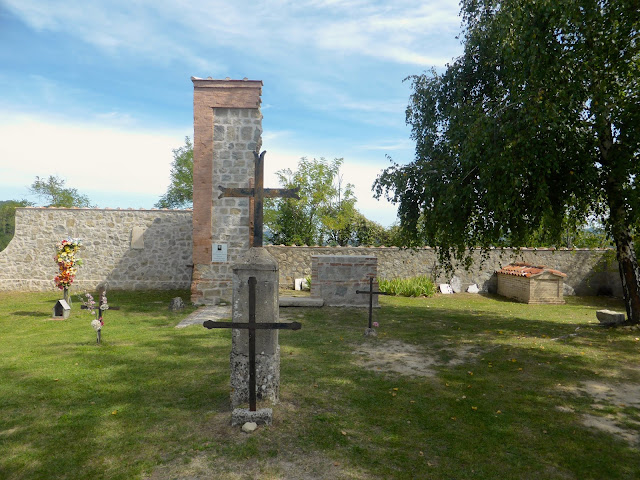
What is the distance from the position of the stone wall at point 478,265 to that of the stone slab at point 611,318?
7077 millimetres

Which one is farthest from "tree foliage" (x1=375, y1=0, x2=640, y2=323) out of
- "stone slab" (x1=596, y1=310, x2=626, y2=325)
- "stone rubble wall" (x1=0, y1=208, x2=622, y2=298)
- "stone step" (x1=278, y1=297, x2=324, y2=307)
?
"stone rubble wall" (x1=0, y1=208, x2=622, y2=298)

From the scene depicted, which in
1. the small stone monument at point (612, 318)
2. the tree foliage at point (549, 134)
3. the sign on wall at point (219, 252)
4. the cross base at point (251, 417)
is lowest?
the cross base at point (251, 417)

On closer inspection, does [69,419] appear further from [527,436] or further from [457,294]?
[457,294]

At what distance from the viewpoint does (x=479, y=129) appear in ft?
26.4

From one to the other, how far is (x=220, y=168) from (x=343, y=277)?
4818 mm

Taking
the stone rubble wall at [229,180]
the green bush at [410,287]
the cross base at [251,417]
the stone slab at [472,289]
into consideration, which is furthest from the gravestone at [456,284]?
the cross base at [251,417]

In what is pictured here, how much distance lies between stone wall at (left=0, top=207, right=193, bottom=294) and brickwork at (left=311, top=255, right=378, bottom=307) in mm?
6117

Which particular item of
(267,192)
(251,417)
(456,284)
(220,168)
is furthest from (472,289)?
(251,417)

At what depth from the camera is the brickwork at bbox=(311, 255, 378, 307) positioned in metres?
12.2

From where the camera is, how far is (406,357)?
7145mm

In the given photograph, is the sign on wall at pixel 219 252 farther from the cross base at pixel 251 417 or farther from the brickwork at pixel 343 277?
the cross base at pixel 251 417

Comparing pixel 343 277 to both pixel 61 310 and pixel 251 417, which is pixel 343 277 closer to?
pixel 61 310

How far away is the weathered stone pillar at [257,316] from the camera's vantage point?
4.71m

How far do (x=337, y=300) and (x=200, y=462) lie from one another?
882 centimetres
